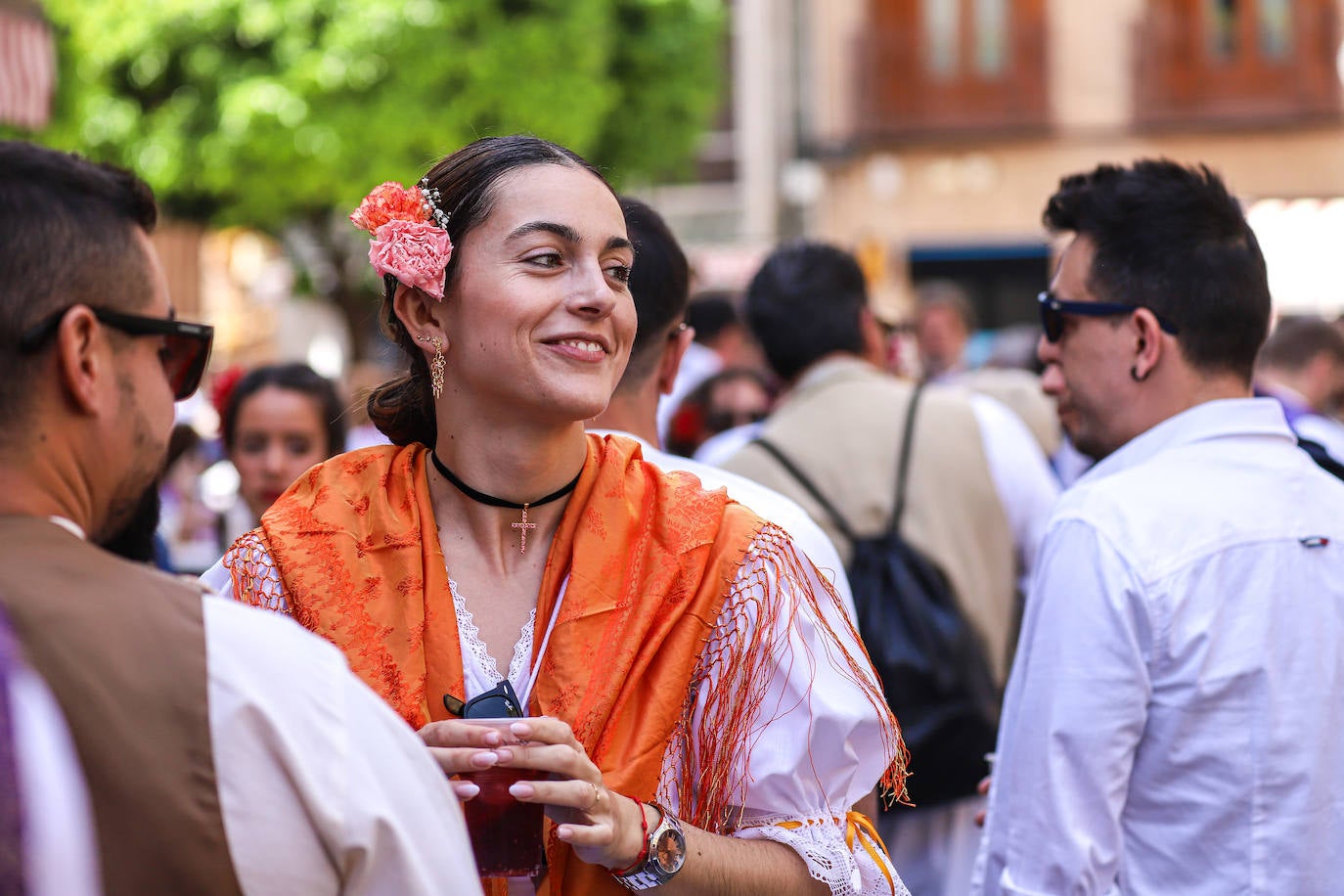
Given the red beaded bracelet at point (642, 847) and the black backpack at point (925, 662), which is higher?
the red beaded bracelet at point (642, 847)

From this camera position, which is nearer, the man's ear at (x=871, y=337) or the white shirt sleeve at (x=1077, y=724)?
the white shirt sleeve at (x=1077, y=724)

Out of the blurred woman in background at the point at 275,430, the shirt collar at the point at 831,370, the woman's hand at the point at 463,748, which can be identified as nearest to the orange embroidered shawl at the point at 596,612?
the woman's hand at the point at 463,748

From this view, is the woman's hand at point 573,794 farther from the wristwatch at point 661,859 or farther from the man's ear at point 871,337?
the man's ear at point 871,337

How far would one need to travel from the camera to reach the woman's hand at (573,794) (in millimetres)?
1949

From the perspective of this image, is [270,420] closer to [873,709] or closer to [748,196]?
[873,709]

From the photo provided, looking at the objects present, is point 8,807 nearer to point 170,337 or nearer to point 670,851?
point 170,337

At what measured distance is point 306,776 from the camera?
158 centimetres

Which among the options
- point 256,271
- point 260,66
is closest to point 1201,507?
point 260,66

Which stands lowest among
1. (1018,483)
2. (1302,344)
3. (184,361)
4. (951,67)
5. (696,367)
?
(696,367)

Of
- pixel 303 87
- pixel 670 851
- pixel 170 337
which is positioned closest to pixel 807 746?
pixel 670 851

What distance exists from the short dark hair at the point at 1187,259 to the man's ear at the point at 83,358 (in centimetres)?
196

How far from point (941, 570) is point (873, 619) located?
25 centimetres

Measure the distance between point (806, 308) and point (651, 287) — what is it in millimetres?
996

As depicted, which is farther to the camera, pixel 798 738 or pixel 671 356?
pixel 671 356
